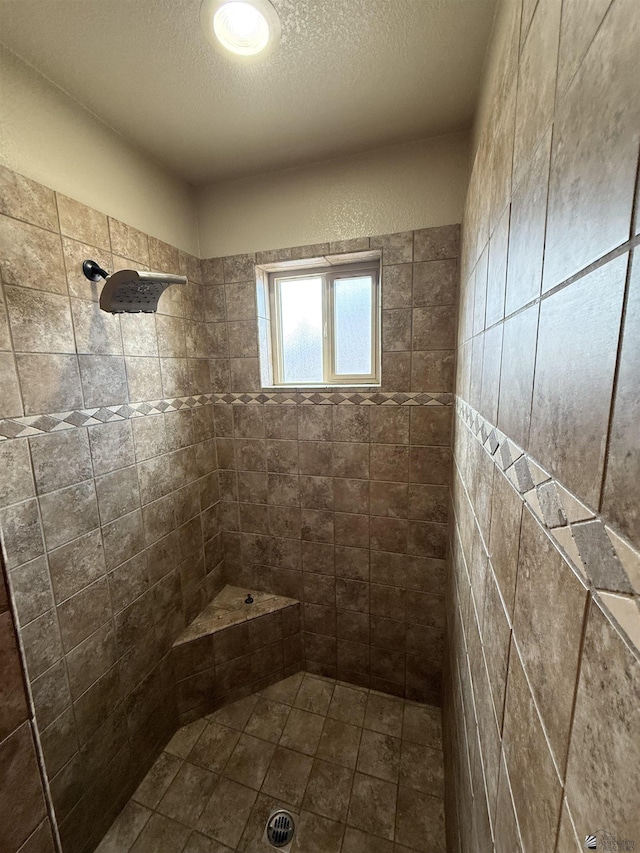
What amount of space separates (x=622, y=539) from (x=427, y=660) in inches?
74.3

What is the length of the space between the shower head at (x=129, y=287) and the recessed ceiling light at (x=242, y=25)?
2.19 feet

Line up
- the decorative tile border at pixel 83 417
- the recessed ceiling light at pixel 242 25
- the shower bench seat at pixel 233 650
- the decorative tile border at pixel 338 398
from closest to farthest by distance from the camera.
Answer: the recessed ceiling light at pixel 242 25, the decorative tile border at pixel 83 417, the decorative tile border at pixel 338 398, the shower bench seat at pixel 233 650

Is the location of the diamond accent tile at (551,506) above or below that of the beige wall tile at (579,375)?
below

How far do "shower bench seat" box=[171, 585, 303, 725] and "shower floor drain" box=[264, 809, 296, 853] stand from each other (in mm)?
568

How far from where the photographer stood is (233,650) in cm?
174

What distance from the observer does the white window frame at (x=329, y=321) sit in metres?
1.71

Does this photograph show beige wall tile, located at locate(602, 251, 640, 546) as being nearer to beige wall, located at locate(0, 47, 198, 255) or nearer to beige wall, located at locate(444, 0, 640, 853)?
beige wall, located at locate(444, 0, 640, 853)

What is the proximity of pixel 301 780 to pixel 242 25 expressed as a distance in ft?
8.97

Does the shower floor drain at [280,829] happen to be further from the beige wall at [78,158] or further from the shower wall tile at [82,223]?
the beige wall at [78,158]

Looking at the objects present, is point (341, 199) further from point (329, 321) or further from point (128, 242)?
point (128, 242)

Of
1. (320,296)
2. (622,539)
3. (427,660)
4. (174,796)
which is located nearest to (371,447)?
(320,296)

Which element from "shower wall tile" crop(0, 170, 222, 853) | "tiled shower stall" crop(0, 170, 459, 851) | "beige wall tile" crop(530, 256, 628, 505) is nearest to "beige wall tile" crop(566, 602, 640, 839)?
"beige wall tile" crop(530, 256, 628, 505)

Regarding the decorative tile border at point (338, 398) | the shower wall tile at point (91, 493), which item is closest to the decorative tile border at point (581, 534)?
the decorative tile border at point (338, 398)

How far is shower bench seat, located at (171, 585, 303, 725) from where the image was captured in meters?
1.66
